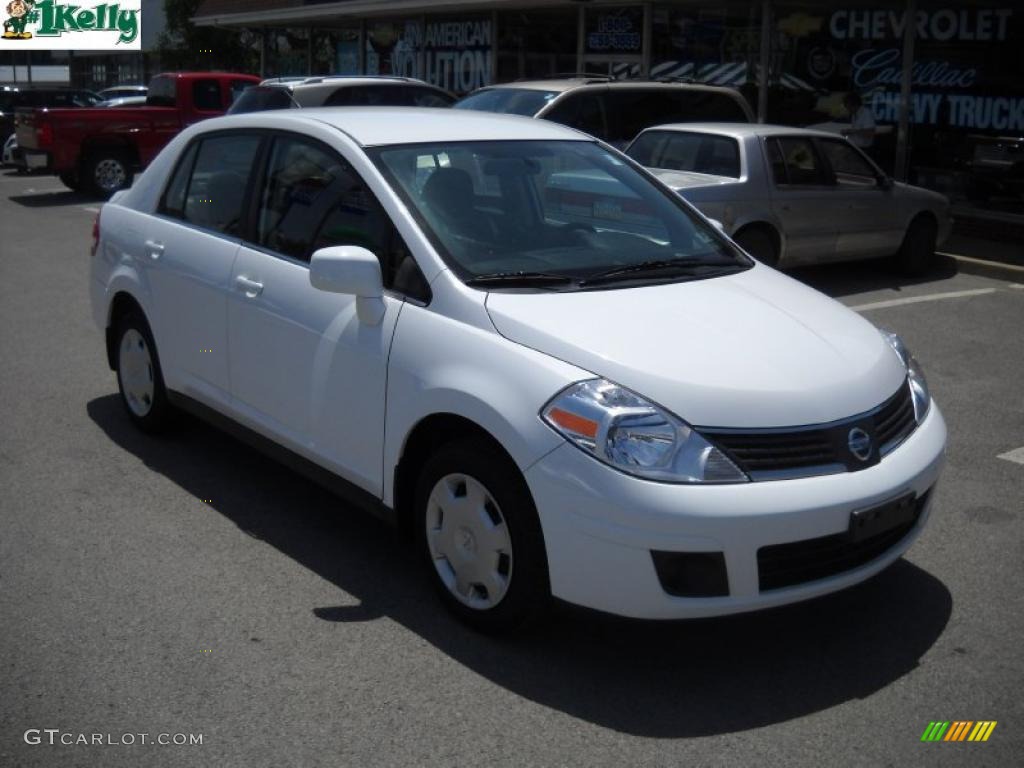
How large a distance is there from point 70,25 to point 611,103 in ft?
98.7

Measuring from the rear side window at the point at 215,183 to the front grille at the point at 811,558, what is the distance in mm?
2866

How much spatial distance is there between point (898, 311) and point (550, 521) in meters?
7.15

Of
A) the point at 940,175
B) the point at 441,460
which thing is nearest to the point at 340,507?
the point at 441,460

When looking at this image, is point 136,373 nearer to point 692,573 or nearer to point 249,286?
point 249,286

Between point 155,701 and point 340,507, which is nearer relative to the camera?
point 155,701

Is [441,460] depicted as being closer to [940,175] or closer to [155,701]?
[155,701]

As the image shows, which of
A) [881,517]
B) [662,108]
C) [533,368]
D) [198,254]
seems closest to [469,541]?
[533,368]

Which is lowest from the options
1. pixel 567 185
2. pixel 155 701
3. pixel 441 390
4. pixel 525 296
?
pixel 155 701

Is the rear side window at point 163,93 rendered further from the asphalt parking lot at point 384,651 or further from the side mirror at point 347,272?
the side mirror at point 347,272

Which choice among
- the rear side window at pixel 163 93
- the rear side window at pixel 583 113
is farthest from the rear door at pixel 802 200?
the rear side window at pixel 163 93

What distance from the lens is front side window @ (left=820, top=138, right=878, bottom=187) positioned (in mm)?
10977

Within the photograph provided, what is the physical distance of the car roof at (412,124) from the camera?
486 cm

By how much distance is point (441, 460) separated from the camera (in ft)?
13.3

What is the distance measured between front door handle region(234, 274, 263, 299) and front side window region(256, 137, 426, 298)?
17cm
